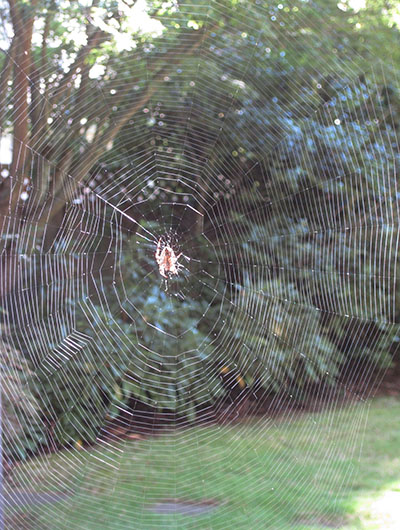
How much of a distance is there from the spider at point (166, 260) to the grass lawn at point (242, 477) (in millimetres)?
1398

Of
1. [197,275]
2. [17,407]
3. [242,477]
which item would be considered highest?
[197,275]

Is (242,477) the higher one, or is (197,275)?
(197,275)

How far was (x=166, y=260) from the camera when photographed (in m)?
3.92

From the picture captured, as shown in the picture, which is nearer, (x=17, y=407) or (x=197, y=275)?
(x=17, y=407)

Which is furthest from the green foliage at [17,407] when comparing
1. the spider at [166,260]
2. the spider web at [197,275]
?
the spider at [166,260]

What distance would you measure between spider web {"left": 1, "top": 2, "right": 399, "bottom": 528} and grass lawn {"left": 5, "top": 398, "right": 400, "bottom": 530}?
0.07ft

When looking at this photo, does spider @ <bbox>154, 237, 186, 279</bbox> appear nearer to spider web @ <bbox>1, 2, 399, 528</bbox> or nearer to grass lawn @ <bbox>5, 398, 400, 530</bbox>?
spider web @ <bbox>1, 2, 399, 528</bbox>

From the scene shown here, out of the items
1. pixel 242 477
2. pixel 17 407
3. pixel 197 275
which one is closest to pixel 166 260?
pixel 197 275

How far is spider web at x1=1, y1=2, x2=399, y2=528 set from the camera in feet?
12.9

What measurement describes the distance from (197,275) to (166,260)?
721 mm

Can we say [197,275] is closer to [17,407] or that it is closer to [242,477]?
[242,477]

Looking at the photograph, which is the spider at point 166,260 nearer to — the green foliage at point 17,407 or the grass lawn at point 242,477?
the green foliage at point 17,407

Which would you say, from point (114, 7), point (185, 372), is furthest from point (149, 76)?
point (185, 372)

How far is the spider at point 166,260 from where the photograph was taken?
3924 millimetres
